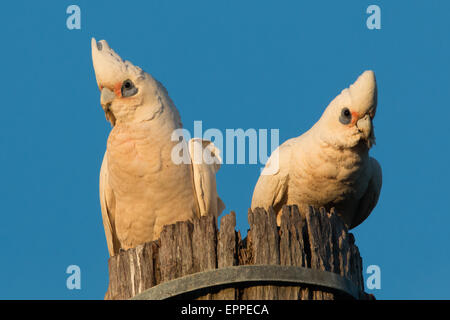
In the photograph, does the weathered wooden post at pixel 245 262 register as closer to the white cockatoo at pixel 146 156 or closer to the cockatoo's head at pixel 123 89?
the white cockatoo at pixel 146 156

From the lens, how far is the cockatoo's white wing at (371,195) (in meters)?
10.1

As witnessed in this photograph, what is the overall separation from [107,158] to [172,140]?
888mm

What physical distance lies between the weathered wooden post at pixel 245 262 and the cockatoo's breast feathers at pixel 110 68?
240 centimetres

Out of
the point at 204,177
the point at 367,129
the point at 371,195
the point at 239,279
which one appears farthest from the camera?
the point at 371,195

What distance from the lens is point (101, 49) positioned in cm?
948

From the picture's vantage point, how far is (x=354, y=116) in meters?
9.03

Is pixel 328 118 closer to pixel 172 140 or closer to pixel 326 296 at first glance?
pixel 172 140

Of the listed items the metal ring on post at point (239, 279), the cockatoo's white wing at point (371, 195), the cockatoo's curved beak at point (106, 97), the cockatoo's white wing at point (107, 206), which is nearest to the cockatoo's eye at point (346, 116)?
the cockatoo's white wing at point (371, 195)

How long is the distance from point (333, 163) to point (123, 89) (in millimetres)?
2625

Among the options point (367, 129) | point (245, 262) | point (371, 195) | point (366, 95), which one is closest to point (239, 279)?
point (245, 262)

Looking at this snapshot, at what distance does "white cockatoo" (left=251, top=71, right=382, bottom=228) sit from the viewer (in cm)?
902

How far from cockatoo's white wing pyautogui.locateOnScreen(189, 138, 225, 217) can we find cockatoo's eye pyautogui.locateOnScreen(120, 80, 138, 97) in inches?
37.3

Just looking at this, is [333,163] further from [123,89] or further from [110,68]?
[110,68]
